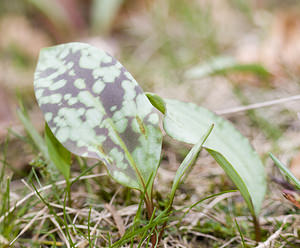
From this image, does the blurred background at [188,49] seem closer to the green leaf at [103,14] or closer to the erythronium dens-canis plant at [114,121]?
the green leaf at [103,14]

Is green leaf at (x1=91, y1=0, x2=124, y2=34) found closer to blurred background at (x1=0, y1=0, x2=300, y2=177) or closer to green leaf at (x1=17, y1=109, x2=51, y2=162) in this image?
blurred background at (x1=0, y1=0, x2=300, y2=177)

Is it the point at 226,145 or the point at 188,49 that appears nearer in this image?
the point at 226,145

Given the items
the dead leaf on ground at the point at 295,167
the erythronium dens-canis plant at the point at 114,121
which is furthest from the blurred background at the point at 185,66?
the erythronium dens-canis plant at the point at 114,121

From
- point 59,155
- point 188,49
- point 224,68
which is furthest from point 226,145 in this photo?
point 188,49

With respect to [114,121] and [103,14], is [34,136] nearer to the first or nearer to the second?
[114,121]

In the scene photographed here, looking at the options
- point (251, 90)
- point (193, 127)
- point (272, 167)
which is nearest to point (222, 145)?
point (193, 127)
